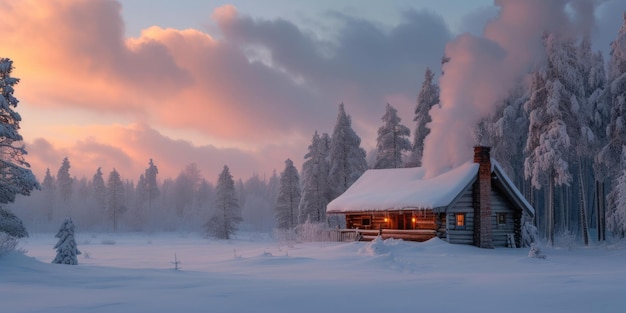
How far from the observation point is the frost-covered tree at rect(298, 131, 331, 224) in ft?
196

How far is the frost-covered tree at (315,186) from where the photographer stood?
59.6 metres

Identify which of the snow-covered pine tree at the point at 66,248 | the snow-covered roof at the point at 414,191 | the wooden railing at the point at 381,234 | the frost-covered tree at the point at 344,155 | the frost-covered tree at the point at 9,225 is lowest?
the wooden railing at the point at 381,234

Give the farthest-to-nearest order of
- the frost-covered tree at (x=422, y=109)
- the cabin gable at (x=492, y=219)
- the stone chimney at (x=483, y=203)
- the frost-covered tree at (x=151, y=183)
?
the frost-covered tree at (x=151, y=183) → the frost-covered tree at (x=422, y=109) → the stone chimney at (x=483, y=203) → the cabin gable at (x=492, y=219)

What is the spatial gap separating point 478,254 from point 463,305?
20.2 m

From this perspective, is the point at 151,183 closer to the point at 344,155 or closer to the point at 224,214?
the point at 224,214

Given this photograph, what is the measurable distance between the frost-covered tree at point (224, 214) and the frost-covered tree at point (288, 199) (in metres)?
5.44

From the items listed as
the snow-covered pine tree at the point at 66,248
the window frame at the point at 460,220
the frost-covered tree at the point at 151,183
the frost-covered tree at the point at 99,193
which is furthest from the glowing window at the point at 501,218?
the frost-covered tree at the point at 151,183

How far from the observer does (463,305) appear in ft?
39.4

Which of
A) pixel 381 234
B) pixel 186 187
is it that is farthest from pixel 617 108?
pixel 186 187

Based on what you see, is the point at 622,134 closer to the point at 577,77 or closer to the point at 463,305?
the point at 577,77

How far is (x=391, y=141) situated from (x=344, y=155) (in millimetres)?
4789

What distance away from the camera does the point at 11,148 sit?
20.2 m

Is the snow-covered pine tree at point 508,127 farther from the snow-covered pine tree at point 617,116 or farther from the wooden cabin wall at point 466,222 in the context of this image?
the wooden cabin wall at point 466,222

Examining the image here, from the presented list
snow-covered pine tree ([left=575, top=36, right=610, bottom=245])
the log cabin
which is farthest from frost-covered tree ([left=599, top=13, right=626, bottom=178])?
the log cabin
